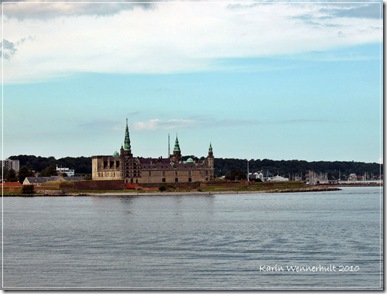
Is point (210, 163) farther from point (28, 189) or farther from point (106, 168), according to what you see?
point (28, 189)

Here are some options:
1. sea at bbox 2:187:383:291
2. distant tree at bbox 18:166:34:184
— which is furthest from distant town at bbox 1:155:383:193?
sea at bbox 2:187:383:291

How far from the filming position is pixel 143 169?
125 metres

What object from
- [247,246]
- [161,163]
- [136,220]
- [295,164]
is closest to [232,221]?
[136,220]

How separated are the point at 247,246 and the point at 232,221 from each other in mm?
15632

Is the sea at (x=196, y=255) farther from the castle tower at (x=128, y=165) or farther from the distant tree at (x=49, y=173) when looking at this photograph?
the distant tree at (x=49, y=173)

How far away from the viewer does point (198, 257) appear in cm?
2800

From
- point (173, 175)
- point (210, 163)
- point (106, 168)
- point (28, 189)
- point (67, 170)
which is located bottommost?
point (28, 189)

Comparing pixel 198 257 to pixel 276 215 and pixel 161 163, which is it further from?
pixel 161 163

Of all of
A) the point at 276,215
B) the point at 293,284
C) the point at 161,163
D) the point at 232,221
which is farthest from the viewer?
the point at 161,163

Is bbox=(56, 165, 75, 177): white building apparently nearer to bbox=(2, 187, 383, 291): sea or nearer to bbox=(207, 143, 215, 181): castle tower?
bbox=(207, 143, 215, 181): castle tower

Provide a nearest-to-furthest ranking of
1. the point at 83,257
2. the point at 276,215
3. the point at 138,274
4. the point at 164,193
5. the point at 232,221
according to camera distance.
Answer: the point at 138,274
the point at 83,257
the point at 232,221
the point at 276,215
the point at 164,193

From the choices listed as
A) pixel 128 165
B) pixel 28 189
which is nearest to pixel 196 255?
pixel 28 189

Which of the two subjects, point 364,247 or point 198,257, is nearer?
point 198,257

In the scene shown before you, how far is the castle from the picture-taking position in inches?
4882
